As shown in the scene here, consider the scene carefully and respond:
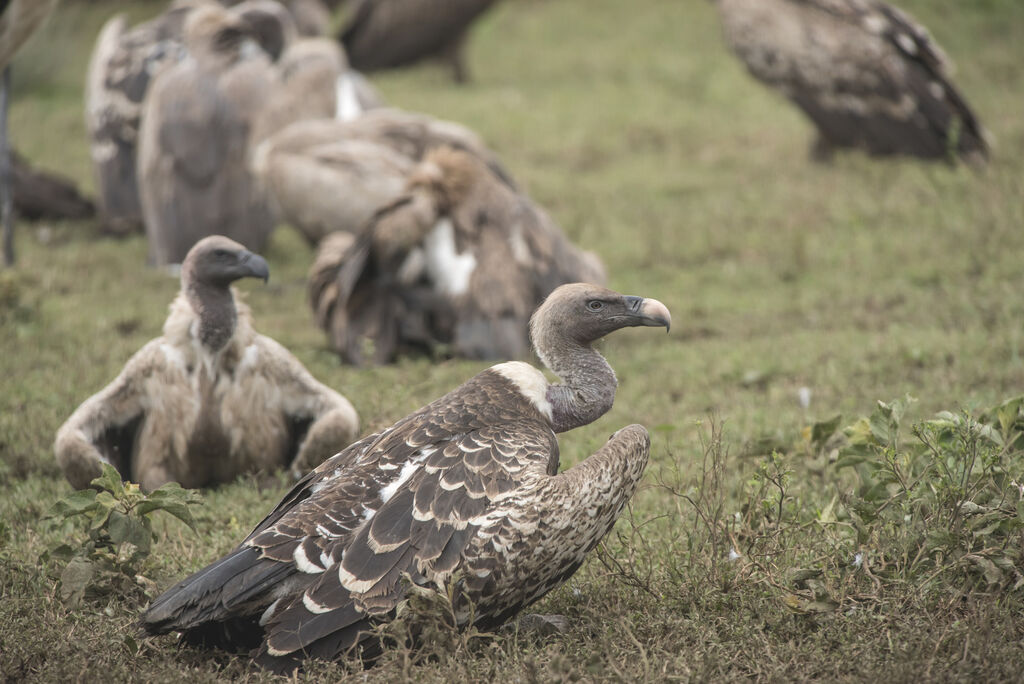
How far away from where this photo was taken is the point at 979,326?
6.09 meters

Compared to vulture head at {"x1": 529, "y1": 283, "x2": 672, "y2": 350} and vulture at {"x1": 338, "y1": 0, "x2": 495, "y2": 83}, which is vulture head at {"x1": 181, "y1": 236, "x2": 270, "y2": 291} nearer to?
vulture head at {"x1": 529, "y1": 283, "x2": 672, "y2": 350}

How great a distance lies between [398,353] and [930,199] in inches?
170

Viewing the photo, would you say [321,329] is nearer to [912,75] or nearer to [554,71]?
[912,75]

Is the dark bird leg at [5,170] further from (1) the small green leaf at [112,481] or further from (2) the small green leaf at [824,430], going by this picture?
(2) the small green leaf at [824,430]

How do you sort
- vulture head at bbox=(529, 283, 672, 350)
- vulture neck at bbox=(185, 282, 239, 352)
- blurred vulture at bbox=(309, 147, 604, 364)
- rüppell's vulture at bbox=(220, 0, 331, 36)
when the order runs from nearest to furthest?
vulture head at bbox=(529, 283, 672, 350), vulture neck at bbox=(185, 282, 239, 352), blurred vulture at bbox=(309, 147, 604, 364), rüppell's vulture at bbox=(220, 0, 331, 36)

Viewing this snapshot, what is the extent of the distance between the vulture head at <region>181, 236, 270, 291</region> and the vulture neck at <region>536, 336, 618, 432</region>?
1.40 m

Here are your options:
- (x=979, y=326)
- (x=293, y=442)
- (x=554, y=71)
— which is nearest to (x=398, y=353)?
(x=293, y=442)

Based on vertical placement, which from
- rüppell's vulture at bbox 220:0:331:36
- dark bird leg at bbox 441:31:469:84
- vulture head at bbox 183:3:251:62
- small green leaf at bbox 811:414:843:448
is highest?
small green leaf at bbox 811:414:843:448

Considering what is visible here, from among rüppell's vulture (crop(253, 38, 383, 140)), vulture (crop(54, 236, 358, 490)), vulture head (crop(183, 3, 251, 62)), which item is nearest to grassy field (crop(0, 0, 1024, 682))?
vulture (crop(54, 236, 358, 490))

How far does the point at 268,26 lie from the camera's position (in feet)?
29.0

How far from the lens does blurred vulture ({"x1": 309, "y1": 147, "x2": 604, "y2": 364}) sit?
20.0 feet

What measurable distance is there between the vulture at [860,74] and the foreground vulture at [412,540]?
22.1ft

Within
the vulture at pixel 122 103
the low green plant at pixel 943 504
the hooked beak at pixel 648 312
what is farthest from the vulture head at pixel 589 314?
the vulture at pixel 122 103

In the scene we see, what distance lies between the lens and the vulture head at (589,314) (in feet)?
11.6
